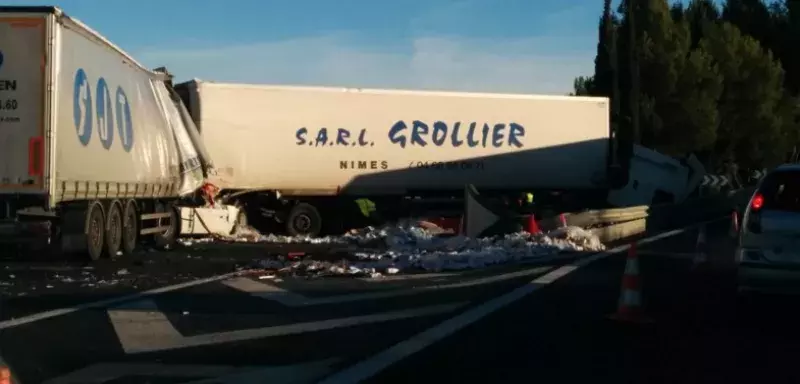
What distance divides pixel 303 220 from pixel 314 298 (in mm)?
14082

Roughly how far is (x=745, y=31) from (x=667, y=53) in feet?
32.4

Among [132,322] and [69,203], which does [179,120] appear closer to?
[69,203]

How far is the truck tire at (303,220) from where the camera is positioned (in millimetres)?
26656

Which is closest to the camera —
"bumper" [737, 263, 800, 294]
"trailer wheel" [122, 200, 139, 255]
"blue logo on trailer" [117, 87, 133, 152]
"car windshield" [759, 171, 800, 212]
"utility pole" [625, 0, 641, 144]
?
"bumper" [737, 263, 800, 294]

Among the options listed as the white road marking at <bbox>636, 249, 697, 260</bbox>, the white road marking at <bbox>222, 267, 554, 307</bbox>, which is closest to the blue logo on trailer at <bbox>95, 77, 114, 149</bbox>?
the white road marking at <bbox>222, 267, 554, 307</bbox>

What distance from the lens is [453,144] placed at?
27.7 m

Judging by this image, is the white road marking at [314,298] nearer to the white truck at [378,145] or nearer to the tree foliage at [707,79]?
the white truck at [378,145]

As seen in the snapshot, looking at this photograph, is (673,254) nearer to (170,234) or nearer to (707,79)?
(170,234)

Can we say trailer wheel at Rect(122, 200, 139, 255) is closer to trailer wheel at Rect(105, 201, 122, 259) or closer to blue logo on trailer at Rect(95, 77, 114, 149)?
trailer wheel at Rect(105, 201, 122, 259)

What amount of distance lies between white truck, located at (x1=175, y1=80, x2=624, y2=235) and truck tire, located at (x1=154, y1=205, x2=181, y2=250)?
117 inches

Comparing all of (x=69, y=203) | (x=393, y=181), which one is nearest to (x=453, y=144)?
(x=393, y=181)

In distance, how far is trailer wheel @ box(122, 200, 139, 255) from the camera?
62.0 feet

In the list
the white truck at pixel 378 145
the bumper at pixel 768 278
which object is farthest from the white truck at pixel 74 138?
the bumper at pixel 768 278

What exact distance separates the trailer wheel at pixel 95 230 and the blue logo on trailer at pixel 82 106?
1.35 m
